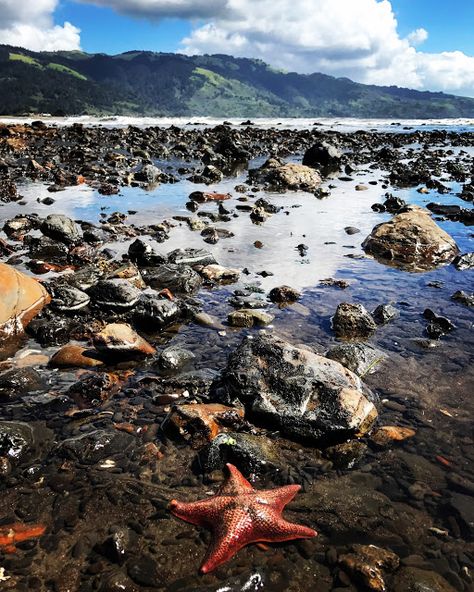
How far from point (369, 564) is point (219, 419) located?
7.46 ft

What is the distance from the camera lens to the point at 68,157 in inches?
1176

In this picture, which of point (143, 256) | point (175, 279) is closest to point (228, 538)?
point (175, 279)

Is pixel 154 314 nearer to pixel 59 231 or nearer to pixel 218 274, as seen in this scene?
pixel 218 274

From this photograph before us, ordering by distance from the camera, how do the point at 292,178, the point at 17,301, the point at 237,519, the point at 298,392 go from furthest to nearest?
the point at 292,178
the point at 17,301
the point at 298,392
the point at 237,519

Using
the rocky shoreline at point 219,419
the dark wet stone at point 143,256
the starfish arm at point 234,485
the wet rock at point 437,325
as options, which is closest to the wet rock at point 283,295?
the rocky shoreline at point 219,419

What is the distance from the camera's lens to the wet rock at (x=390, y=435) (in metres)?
5.36

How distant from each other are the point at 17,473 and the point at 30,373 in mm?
1931

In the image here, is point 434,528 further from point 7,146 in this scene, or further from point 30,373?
point 7,146

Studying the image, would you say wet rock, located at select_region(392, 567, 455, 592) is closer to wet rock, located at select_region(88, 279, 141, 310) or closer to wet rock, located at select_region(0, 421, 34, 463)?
wet rock, located at select_region(0, 421, 34, 463)

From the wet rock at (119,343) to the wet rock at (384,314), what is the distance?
4.49 metres

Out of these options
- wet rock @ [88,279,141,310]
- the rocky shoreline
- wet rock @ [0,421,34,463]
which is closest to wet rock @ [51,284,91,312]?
the rocky shoreline

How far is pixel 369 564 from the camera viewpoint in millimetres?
3803

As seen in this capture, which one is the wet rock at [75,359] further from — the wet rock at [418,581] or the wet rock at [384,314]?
the wet rock at [384,314]

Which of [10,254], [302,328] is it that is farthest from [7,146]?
[302,328]
